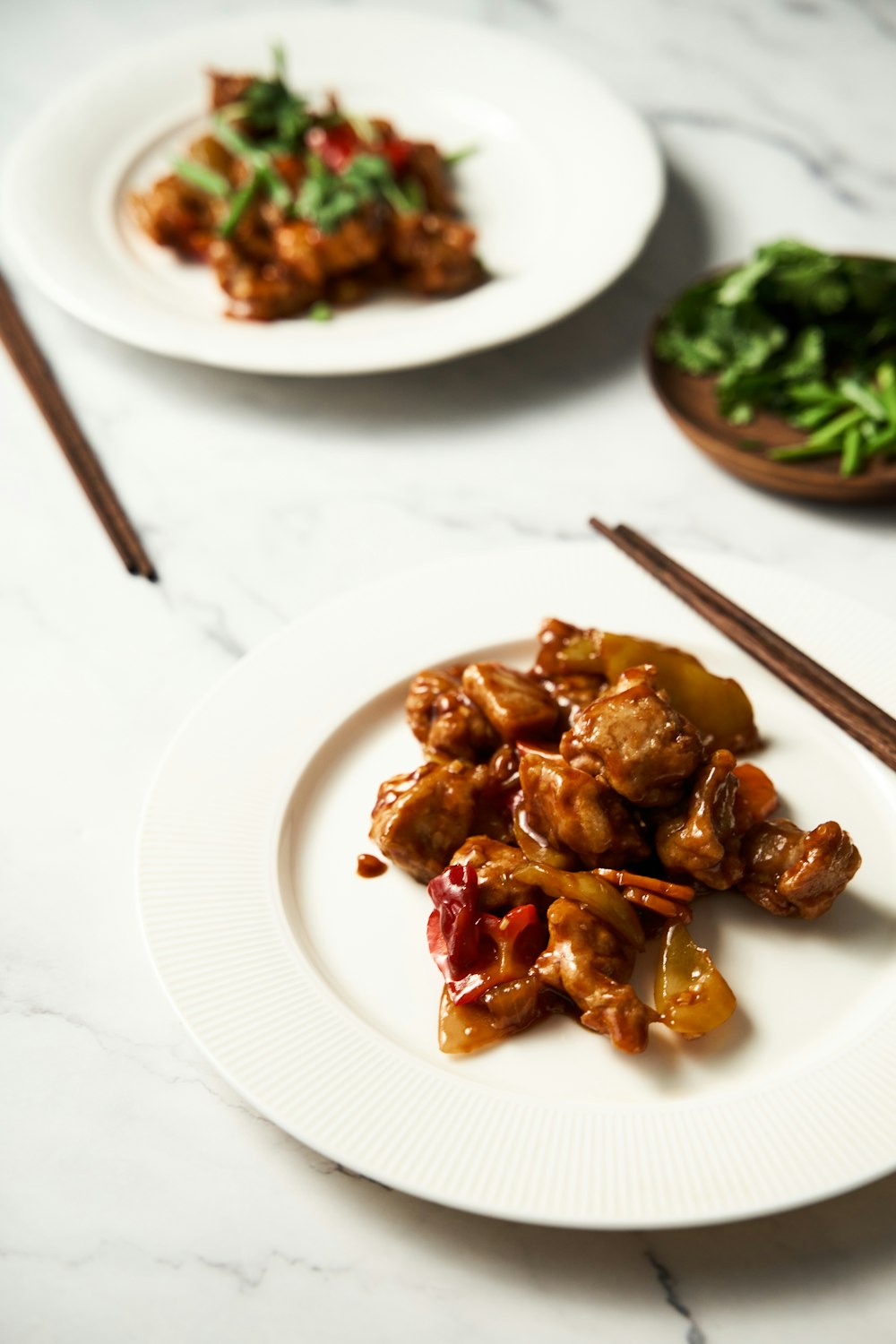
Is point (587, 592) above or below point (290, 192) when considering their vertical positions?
below

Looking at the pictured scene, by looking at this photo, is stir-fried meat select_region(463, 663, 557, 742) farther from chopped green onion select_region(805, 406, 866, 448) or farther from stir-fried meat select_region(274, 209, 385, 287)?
stir-fried meat select_region(274, 209, 385, 287)

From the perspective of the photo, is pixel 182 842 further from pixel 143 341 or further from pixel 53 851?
pixel 143 341

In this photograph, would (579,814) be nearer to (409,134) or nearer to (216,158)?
(216,158)

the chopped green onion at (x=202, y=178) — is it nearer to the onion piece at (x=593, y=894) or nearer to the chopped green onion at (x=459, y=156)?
the chopped green onion at (x=459, y=156)

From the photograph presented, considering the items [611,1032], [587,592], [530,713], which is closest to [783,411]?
[587,592]

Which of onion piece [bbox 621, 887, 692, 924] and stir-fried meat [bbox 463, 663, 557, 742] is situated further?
stir-fried meat [bbox 463, 663, 557, 742]

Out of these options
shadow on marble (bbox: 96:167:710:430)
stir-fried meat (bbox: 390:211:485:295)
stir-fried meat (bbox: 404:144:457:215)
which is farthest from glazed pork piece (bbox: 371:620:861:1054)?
stir-fried meat (bbox: 404:144:457:215)
